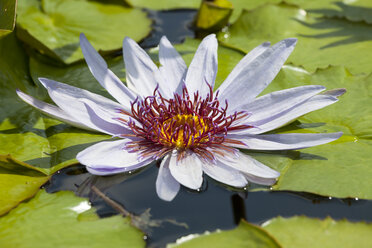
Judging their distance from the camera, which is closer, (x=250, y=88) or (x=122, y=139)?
(x=122, y=139)

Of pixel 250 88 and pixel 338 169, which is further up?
pixel 250 88

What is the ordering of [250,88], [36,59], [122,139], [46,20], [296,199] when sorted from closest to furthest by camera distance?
[296,199] → [122,139] → [250,88] → [36,59] → [46,20]

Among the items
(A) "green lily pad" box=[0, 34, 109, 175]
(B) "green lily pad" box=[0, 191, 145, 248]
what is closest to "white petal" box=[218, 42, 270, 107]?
(A) "green lily pad" box=[0, 34, 109, 175]

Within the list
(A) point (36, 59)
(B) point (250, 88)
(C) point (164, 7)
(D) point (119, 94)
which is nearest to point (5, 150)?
(D) point (119, 94)

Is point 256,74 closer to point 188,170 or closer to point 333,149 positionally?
point 333,149

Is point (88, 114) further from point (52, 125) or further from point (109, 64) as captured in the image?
point (109, 64)

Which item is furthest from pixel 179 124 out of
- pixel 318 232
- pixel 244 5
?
pixel 244 5
